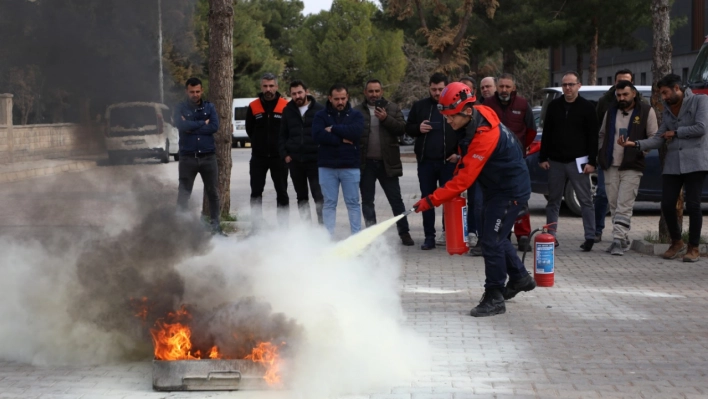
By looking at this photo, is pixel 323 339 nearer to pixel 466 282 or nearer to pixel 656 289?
pixel 466 282

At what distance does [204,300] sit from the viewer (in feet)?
21.1

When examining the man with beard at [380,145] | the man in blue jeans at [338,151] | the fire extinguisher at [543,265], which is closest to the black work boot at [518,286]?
the fire extinguisher at [543,265]

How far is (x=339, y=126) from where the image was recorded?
11055 millimetres

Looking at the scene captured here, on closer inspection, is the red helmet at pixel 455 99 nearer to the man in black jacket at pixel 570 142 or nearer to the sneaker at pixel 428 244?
the man in black jacket at pixel 570 142

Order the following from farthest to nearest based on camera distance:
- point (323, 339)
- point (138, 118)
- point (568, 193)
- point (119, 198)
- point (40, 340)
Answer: point (568, 193) → point (119, 198) → point (138, 118) → point (40, 340) → point (323, 339)

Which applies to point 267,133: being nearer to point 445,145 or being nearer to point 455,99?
point 445,145

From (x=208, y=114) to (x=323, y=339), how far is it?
240 inches

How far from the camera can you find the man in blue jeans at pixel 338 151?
11094 millimetres

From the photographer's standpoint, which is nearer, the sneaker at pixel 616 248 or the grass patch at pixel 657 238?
the sneaker at pixel 616 248

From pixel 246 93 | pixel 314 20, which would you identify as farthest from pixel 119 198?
pixel 314 20

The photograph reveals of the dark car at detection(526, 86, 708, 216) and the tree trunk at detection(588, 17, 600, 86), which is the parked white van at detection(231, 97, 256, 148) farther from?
the dark car at detection(526, 86, 708, 216)

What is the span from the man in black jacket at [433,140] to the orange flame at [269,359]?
591cm

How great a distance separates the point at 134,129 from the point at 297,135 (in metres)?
4.88

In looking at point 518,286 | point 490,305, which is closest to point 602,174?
point 518,286
